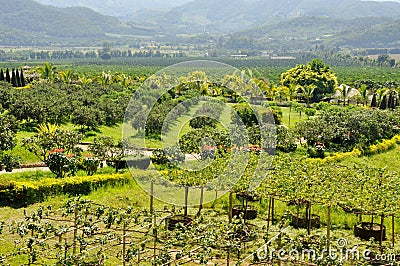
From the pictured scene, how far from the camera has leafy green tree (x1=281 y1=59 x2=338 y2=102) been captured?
57.0 metres

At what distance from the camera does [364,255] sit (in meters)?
13.2

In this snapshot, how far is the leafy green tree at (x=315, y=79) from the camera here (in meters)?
57.0

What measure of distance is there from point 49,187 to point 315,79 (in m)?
43.6

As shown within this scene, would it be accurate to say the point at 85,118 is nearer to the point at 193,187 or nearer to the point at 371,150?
the point at 193,187

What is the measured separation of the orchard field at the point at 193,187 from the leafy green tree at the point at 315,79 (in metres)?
18.3

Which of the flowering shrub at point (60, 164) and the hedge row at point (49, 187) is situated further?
the flowering shrub at point (60, 164)

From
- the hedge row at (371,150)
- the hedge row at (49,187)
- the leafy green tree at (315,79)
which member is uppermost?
the leafy green tree at (315,79)

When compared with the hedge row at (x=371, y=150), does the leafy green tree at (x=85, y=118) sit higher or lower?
higher

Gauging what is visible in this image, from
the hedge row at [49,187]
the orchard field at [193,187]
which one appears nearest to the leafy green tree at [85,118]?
the orchard field at [193,187]

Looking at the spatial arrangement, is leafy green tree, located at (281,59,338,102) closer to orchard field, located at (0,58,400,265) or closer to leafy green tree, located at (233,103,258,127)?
orchard field, located at (0,58,400,265)

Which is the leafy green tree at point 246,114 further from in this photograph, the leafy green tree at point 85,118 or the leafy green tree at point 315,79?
the leafy green tree at point 315,79

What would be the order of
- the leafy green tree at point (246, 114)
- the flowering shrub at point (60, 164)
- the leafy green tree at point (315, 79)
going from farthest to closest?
the leafy green tree at point (315, 79) → the leafy green tree at point (246, 114) → the flowering shrub at point (60, 164)

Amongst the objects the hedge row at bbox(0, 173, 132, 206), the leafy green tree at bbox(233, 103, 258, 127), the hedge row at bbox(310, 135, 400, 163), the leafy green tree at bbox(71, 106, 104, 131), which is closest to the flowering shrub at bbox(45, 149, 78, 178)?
the hedge row at bbox(0, 173, 132, 206)

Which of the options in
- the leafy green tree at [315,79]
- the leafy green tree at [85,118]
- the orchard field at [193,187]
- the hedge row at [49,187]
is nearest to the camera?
the orchard field at [193,187]
